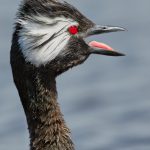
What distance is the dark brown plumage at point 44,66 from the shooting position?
18031 millimetres

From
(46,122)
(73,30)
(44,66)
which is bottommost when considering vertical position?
(46,122)

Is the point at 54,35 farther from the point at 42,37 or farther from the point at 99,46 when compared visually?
the point at 99,46

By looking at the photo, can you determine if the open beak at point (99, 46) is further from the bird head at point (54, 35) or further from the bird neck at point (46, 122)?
the bird neck at point (46, 122)

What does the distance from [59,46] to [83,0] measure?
10.7 meters

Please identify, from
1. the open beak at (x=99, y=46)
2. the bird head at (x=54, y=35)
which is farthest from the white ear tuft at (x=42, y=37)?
the open beak at (x=99, y=46)

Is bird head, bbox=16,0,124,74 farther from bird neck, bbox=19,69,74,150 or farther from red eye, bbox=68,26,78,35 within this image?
bird neck, bbox=19,69,74,150

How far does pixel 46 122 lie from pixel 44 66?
944 millimetres

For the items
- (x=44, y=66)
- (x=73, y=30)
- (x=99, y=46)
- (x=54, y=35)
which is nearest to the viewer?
(x=44, y=66)

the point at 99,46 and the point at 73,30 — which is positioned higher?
the point at 73,30

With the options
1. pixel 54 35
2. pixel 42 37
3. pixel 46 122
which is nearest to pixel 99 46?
pixel 54 35

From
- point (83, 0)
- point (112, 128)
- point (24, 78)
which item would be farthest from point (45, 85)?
point (83, 0)

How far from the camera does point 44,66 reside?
59.6 ft

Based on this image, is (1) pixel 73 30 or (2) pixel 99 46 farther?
(2) pixel 99 46

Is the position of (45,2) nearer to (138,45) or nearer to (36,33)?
(36,33)
